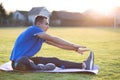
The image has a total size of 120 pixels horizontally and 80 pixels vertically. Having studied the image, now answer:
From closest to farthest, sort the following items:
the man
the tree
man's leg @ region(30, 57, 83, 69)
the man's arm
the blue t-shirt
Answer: the man's arm < the man < the blue t-shirt < man's leg @ region(30, 57, 83, 69) < the tree

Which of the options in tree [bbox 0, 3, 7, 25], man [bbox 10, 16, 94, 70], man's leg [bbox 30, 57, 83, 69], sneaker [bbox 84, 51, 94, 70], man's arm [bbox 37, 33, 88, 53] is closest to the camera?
man's arm [bbox 37, 33, 88, 53]

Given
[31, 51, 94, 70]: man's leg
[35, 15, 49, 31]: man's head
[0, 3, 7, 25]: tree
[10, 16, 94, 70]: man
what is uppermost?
[35, 15, 49, 31]: man's head

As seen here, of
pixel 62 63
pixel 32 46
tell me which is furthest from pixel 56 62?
pixel 32 46

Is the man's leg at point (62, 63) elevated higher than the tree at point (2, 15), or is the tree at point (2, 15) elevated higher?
the man's leg at point (62, 63)

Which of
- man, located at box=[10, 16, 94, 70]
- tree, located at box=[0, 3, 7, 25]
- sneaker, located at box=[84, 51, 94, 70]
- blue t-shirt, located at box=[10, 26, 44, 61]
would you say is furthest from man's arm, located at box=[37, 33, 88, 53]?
tree, located at box=[0, 3, 7, 25]

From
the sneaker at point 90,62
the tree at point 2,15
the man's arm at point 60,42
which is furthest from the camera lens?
the tree at point 2,15

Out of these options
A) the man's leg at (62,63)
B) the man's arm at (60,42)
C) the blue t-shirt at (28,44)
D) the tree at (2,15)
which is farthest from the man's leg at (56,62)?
the tree at (2,15)

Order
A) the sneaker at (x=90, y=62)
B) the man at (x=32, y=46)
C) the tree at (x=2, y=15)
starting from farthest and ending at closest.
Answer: the tree at (x=2, y=15) → the sneaker at (x=90, y=62) → the man at (x=32, y=46)

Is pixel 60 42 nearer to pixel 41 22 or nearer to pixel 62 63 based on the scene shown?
pixel 41 22

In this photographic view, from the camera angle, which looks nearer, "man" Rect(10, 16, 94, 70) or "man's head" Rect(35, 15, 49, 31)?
"man" Rect(10, 16, 94, 70)

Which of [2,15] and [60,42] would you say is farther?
[2,15]

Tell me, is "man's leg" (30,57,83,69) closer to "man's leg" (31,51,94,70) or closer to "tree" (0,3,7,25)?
"man's leg" (31,51,94,70)

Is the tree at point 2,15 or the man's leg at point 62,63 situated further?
the tree at point 2,15

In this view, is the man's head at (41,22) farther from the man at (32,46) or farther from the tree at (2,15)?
the tree at (2,15)
